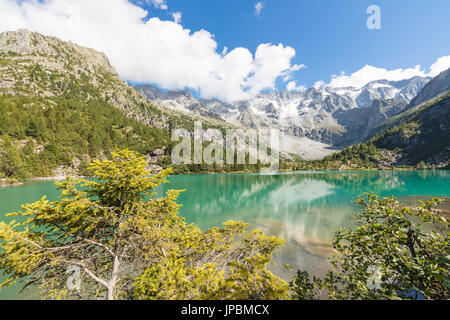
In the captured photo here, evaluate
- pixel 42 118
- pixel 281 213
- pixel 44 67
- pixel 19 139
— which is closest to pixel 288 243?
pixel 281 213

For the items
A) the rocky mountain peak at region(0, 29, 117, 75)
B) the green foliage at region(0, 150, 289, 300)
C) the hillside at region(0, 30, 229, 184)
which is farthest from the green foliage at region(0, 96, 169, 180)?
the green foliage at region(0, 150, 289, 300)

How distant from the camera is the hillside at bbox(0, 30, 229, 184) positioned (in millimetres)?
80188

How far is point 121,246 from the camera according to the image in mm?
6555

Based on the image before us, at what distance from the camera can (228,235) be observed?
286 inches

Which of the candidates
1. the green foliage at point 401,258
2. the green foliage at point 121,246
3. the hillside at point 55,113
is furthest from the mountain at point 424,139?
the hillside at point 55,113

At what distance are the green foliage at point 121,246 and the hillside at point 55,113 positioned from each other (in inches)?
2982

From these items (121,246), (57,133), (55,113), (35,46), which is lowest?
(121,246)

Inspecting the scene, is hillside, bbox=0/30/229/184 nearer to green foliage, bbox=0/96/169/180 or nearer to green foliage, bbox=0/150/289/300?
green foliage, bbox=0/96/169/180

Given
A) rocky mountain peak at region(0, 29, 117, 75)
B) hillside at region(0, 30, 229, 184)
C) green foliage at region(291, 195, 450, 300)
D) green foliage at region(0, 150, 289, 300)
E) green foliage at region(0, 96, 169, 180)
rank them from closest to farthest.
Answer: green foliage at region(291, 195, 450, 300) < green foliage at region(0, 150, 289, 300) < green foliage at region(0, 96, 169, 180) < hillside at region(0, 30, 229, 184) < rocky mountain peak at region(0, 29, 117, 75)

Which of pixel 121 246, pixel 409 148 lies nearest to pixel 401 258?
pixel 121 246

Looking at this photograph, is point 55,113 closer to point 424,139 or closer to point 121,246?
point 121,246

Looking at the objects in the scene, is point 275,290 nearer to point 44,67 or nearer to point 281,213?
point 281,213

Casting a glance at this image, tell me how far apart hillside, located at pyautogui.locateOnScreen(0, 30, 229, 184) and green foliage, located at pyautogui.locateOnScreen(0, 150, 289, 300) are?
75.8m

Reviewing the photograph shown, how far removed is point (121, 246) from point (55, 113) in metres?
149
